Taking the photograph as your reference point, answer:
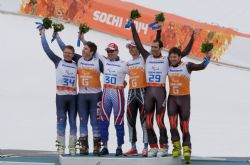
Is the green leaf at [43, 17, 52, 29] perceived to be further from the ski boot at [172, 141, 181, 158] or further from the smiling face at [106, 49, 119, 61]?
the ski boot at [172, 141, 181, 158]

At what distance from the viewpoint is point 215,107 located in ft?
45.3

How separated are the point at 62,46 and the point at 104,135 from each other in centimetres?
136

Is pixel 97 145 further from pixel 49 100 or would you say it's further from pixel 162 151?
pixel 49 100

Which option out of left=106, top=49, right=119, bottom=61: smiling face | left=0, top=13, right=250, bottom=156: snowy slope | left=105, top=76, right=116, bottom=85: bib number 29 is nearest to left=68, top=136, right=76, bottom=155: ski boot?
left=105, top=76, right=116, bottom=85: bib number 29

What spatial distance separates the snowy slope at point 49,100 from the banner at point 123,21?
1.43ft

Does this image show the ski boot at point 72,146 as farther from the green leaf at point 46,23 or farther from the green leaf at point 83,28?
the green leaf at point 46,23

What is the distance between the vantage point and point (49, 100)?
46.7 ft

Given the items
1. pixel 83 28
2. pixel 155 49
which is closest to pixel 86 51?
pixel 83 28

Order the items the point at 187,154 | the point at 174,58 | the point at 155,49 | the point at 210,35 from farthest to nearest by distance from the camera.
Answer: the point at 210,35 < the point at 155,49 < the point at 174,58 < the point at 187,154

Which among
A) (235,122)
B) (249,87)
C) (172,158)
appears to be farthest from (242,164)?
(249,87)

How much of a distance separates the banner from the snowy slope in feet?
1.43

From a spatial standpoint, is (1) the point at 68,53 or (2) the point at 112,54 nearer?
(2) the point at 112,54

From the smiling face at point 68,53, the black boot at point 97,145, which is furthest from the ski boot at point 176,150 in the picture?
the smiling face at point 68,53

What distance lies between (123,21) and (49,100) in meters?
6.49
